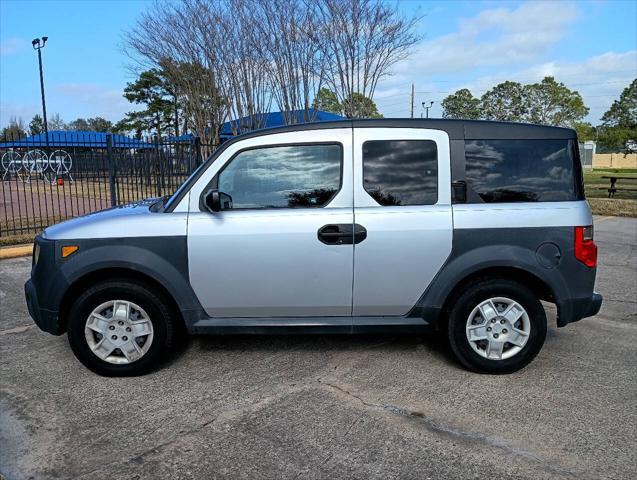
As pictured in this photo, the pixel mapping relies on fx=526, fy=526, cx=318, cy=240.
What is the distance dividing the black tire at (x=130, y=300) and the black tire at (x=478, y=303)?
2118 mm

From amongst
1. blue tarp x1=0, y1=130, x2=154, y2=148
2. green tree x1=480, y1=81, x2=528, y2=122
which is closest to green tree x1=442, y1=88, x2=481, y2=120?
green tree x1=480, y1=81, x2=528, y2=122

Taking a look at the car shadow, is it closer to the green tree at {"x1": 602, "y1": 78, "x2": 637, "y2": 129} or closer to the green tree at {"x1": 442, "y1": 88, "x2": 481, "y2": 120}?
the green tree at {"x1": 602, "y1": 78, "x2": 637, "y2": 129}

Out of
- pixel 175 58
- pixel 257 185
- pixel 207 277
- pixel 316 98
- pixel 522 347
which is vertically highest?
pixel 175 58

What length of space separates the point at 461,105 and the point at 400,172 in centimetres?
6506

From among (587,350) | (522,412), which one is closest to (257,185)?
(522,412)

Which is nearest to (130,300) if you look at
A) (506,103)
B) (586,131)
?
(506,103)

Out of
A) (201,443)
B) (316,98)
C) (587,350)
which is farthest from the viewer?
(316,98)

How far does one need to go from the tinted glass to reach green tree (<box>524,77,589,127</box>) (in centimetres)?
5982

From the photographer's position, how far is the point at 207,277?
3830 millimetres

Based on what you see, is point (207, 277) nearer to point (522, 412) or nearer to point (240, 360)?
point (240, 360)

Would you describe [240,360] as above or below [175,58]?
below

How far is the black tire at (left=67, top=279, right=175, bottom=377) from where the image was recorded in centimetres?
381

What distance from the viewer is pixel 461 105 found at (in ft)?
212

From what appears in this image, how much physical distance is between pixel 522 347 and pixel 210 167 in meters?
2.67
